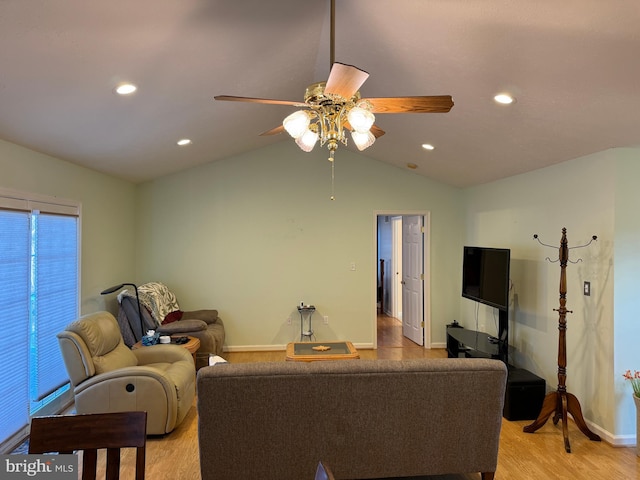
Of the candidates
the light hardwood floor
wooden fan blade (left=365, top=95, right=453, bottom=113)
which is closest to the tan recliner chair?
the light hardwood floor

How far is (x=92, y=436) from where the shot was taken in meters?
1.41

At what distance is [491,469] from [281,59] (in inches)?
123

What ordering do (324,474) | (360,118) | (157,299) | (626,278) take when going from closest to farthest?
(324,474), (360,118), (626,278), (157,299)

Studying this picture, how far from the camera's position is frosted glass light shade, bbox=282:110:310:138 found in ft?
7.29

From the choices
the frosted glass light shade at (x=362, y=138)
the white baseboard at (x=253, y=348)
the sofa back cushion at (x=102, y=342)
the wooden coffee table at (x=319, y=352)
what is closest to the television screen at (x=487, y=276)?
the wooden coffee table at (x=319, y=352)

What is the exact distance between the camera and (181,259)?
5.83 meters

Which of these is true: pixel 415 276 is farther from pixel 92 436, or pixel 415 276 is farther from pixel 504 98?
pixel 92 436

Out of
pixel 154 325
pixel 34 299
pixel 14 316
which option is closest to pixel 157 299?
pixel 154 325

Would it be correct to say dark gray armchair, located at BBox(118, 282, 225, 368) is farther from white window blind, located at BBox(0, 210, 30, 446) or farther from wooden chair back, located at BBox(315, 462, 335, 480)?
wooden chair back, located at BBox(315, 462, 335, 480)

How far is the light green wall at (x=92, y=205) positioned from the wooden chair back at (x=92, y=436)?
2.36 meters

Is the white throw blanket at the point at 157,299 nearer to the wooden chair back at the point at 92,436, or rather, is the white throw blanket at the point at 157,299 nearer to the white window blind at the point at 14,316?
the white window blind at the point at 14,316

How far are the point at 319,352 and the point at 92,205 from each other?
115 inches

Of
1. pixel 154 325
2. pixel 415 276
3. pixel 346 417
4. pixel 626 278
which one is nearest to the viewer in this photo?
pixel 346 417

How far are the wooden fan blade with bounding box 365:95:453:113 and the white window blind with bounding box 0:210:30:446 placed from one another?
110 inches
